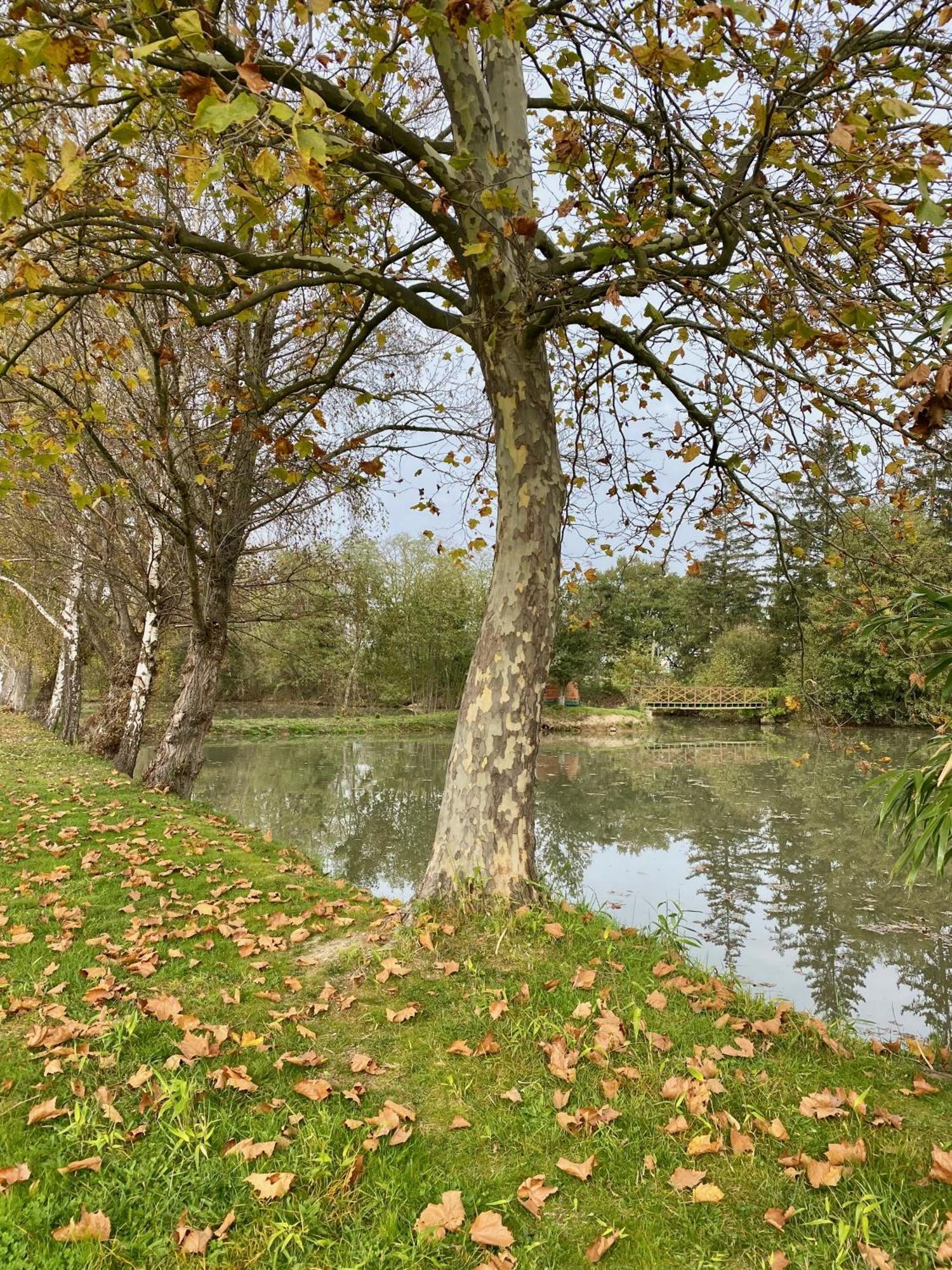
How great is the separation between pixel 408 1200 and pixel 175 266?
5.11 metres

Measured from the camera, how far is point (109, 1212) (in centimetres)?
203

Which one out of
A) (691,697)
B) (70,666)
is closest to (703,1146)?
(70,666)

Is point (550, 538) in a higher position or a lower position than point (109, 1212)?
higher

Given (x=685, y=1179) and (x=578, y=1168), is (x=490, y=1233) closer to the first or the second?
(x=578, y=1168)

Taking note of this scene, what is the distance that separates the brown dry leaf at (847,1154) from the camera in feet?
7.68

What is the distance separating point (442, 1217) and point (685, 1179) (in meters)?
0.81

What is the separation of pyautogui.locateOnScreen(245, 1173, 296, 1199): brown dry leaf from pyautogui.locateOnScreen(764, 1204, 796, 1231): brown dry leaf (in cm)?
147

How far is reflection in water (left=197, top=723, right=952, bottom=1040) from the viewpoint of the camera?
6203 millimetres

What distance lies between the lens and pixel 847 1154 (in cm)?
235

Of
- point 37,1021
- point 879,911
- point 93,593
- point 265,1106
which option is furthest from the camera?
point 93,593

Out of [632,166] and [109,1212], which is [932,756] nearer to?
[109,1212]

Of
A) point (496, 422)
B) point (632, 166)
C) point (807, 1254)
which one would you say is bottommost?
point (807, 1254)

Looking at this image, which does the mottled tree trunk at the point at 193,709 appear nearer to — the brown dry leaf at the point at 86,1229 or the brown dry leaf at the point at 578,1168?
the brown dry leaf at the point at 86,1229

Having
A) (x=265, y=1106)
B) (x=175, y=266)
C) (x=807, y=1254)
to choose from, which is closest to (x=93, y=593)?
(x=175, y=266)
